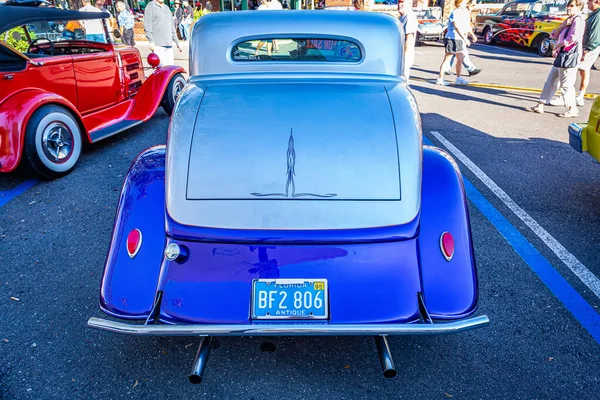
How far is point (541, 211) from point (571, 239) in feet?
1.65

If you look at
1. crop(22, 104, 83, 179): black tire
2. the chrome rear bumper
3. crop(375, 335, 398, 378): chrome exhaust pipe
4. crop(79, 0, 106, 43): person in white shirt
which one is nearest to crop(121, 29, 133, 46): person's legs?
crop(79, 0, 106, 43): person in white shirt

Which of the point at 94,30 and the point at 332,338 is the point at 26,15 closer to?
the point at 94,30

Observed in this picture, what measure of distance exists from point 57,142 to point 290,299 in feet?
12.6

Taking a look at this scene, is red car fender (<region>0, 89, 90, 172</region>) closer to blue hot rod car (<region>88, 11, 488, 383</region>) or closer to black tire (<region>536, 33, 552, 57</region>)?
blue hot rod car (<region>88, 11, 488, 383</region>)

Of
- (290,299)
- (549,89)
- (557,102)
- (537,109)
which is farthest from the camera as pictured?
(557,102)

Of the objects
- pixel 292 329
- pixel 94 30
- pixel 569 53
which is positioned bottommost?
pixel 292 329

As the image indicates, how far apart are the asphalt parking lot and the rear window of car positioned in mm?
1834

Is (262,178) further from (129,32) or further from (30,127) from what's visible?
(129,32)

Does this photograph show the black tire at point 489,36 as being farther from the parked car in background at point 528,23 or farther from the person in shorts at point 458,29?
the person in shorts at point 458,29

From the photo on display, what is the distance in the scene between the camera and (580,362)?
222 centimetres

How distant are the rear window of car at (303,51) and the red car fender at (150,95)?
317 cm

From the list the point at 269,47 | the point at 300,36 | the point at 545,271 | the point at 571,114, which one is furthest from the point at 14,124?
the point at 571,114

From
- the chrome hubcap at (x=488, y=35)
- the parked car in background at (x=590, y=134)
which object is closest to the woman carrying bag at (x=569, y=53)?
the parked car in background at (x=590, y=134)

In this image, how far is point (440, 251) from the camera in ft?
6.86
